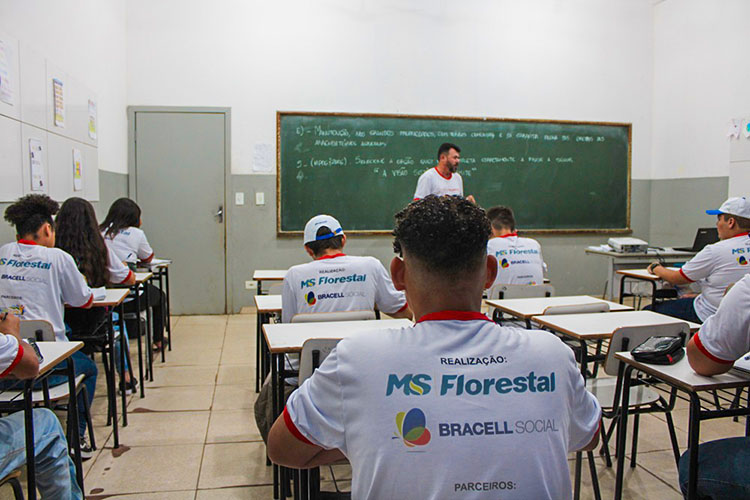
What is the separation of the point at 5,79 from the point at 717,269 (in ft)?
14.5

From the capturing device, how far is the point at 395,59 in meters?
6.53

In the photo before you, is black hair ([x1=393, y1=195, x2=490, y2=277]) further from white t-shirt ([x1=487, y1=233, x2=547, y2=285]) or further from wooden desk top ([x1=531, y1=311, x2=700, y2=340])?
white t-shirt ([x1=487, y1=233, x2=547, y2=285])

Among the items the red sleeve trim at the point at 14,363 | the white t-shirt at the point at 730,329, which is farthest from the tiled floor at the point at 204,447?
the white t-shirt at the point at 730,329

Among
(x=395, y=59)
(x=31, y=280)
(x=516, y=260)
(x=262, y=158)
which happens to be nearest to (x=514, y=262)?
(x=516, y=260)

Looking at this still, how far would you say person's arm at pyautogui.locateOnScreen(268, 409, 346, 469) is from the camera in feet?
3.43

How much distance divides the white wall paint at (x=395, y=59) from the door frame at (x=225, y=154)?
65 mm

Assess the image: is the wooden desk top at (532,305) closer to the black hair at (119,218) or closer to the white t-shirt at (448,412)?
the white t-shirt at (448,412)

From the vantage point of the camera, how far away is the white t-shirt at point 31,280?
9.18 ft

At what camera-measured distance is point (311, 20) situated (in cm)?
634

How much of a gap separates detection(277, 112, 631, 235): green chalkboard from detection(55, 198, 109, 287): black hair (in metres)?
2.94

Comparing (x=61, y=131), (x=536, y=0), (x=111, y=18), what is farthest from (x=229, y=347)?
(x=536, y=0)

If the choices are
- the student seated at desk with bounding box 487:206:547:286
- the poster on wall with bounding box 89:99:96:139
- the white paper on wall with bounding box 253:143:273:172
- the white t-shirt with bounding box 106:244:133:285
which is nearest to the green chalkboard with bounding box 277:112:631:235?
the white paper on wall with bounding box 253:143:273:172

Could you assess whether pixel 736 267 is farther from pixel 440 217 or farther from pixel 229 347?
pixel 229 347

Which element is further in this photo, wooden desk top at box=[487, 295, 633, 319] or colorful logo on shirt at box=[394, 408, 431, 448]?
wooden desk top at box=[487, 295, 633, 319]
